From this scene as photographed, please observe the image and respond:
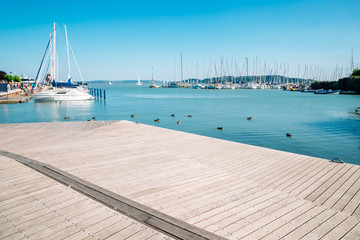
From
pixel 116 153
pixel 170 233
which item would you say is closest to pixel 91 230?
pixel 170 233

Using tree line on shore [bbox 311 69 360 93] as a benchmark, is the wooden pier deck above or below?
below

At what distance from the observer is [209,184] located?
5.71m

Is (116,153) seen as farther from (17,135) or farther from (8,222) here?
(17,135)

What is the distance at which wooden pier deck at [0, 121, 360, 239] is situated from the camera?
4.05m

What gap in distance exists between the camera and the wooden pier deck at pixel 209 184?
13.3ft

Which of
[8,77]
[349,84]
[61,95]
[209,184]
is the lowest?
[209,184]

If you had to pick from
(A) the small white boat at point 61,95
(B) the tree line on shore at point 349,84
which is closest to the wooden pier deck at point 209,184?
(A) the small white boat at point 61,95

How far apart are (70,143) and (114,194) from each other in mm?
5669

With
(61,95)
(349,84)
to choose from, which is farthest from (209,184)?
(349,84)

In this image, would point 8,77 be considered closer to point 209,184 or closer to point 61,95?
point 61,95

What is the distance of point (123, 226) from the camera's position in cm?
371

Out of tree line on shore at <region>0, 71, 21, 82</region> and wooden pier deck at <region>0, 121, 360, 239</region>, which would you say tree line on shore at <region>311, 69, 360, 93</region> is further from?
tree line on shore at <region>0, 71, 21, 82</region>

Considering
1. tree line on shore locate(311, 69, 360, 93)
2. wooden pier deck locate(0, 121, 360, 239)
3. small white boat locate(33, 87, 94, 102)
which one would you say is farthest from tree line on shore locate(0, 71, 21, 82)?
tree line on shore locate(311, 69, 360, 93)

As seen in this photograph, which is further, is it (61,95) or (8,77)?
(8,77)
